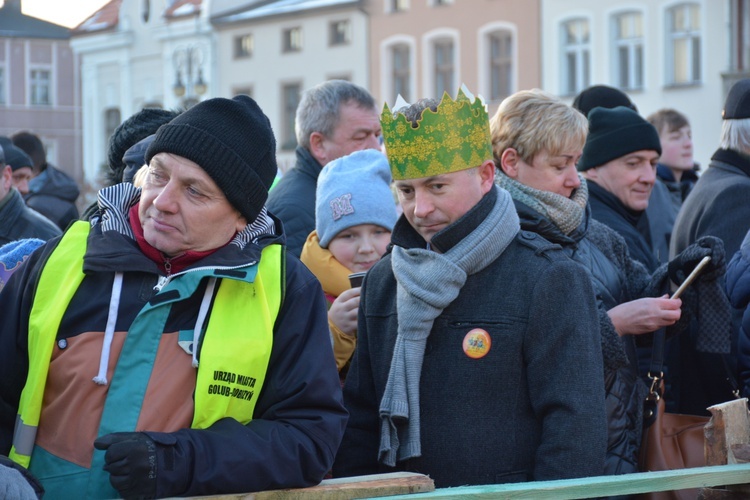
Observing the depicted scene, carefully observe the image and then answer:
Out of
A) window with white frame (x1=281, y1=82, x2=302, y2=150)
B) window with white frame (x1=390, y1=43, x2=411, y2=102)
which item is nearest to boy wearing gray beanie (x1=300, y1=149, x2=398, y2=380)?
window with white frame (x1=390, y1=43, x2=411, y2=102)

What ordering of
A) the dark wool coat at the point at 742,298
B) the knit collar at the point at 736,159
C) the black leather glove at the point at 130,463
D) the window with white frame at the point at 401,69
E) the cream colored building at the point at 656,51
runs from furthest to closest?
the window with white frame at the point at 401,69 < the cream colored building at the point at 656,51 < the knit collar at the point at 736,159 < the dark wool coat at the point at 742,298 < the black leather glove at the point at 130,463

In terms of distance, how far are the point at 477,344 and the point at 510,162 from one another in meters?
0.83

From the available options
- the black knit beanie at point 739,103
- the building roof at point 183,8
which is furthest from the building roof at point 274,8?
the black knit beanie at point 739,103

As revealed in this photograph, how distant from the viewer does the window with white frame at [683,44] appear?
26359 mm

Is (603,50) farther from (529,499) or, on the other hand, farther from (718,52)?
(529,499)

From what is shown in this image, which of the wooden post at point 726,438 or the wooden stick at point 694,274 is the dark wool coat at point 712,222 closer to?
the wooden stick at point 694,274

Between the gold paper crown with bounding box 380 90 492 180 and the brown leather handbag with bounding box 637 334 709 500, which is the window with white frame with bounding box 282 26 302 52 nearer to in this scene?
the brown leather handbag with bounding box 637 334 709 500

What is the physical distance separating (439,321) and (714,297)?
1.05 meters

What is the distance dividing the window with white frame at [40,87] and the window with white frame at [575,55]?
1091 inches

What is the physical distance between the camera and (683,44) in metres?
26.8

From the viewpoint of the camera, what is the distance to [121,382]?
2537 mm

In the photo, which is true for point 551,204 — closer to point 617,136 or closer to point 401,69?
point 617,136

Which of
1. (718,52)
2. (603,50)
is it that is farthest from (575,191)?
(603,50)

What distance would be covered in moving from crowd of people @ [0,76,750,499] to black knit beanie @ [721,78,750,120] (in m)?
1.08
